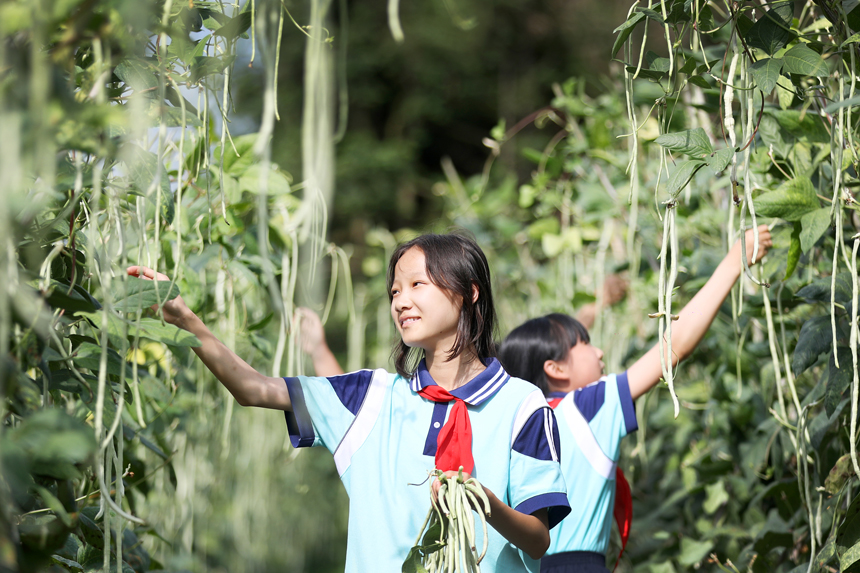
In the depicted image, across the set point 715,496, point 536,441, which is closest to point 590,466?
point 536,441

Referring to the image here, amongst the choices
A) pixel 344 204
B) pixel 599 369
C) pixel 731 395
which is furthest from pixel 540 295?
pixel 344 204

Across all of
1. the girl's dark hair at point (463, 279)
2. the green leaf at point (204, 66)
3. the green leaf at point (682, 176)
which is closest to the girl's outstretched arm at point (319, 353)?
the girl's dark hair at point (463, 279)

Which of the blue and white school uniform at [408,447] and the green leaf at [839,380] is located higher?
the green leaf at [839,380]

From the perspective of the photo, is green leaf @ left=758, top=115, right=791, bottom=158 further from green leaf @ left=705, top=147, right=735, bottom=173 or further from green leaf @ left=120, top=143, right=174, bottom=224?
green leaf @ left=120, top=143, right=174, bottom=224

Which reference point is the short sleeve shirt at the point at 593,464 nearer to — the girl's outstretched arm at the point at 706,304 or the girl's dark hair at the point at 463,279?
the girl's outstretched arm at the point at 706,304

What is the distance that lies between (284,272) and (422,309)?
435mm

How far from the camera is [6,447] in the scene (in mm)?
435

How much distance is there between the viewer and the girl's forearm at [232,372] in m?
0.92

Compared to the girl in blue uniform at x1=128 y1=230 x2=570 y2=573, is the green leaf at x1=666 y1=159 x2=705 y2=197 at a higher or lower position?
higher

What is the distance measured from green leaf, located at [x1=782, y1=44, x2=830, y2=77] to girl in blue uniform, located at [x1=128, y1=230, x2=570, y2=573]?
468mm

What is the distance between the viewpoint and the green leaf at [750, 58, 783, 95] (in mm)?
820

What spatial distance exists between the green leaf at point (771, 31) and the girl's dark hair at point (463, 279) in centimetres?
45

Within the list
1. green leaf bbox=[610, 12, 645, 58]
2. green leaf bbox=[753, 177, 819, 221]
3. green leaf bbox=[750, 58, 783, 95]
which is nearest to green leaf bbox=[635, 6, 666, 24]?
green leaf bbox=[610, 12, 645, 58]

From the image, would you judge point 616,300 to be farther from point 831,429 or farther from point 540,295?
point 831,429
